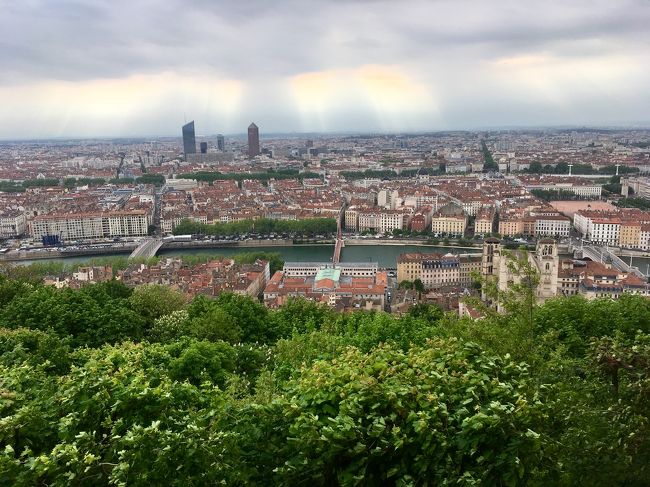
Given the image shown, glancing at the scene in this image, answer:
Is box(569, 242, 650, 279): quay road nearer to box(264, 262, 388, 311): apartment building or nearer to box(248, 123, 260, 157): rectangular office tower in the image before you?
box(264, 262, 388, 311): apartment building

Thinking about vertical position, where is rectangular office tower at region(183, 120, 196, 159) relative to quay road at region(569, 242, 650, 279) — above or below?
above

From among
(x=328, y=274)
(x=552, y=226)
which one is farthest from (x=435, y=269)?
(x=552, y=226)

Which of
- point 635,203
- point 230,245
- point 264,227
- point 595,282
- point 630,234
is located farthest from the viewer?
point 635,203

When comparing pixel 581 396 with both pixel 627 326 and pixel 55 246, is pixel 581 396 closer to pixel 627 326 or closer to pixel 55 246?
pixel 627 326

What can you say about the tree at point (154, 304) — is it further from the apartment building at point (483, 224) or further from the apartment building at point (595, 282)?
the apartment building at point (483, 224)

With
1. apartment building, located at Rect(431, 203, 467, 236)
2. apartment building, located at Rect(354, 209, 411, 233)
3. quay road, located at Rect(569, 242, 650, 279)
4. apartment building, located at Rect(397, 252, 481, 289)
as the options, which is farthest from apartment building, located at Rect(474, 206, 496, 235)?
apartment building, located at Rect(397, 252, 481, 289)

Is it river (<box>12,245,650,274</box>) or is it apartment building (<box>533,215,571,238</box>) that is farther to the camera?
apartment building (<box>533,215,571,238</box>)

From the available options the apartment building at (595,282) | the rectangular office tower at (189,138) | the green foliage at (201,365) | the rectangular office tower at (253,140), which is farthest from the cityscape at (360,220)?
the rectangular office tower at (189,138)

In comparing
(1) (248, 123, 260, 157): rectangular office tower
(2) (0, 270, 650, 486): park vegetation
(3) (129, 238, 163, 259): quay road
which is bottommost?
(3) (129, 238, 163, 259): quay road

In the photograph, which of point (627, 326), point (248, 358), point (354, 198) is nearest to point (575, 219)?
point (354, 198)

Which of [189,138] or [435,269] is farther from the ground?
[189,138]

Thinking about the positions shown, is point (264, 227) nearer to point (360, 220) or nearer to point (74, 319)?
point (360, 220)

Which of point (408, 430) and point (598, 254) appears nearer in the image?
point (408, 430)
